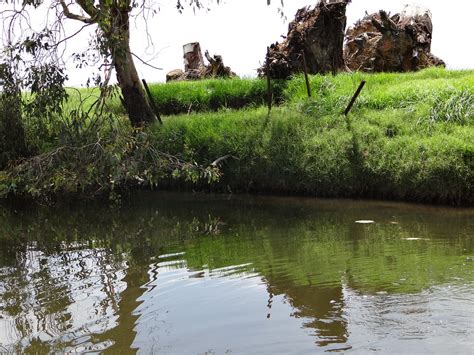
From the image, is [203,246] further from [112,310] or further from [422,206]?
[422,206]

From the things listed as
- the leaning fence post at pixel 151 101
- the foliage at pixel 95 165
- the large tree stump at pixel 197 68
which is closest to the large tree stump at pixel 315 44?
the leaning fence post at pixel 151 101

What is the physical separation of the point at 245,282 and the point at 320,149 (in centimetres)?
610

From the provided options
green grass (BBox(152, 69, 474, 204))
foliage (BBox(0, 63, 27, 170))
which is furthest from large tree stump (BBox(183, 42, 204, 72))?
foliage (BBox(0, 63, 27, 170))

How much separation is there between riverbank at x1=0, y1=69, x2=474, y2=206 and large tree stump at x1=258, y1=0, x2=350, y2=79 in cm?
135

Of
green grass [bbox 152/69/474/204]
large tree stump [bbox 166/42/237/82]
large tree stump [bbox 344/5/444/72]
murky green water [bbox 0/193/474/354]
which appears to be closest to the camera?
murky green water [bbox 0/193/474/354]

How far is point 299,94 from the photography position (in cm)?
1560

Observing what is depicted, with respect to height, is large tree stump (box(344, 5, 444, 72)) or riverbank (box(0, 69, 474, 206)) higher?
large tree stump (box(344, 5, 444, 72))

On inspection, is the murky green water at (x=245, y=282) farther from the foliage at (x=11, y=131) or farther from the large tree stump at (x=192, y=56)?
the large tree stump at (x=192, y=56)

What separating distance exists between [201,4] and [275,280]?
27.7ft

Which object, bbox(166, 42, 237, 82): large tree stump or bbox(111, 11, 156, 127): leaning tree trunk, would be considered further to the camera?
bbox(166, 42, 237, 82): large tree stump

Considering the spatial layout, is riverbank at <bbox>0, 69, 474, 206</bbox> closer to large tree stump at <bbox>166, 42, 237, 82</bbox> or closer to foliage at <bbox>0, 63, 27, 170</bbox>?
foliage at <bbox>0, 63, 27, 170</bbox>

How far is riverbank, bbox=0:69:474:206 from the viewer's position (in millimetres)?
11375

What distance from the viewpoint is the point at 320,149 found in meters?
12.9

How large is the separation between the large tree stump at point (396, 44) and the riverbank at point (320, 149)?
2.11 m
